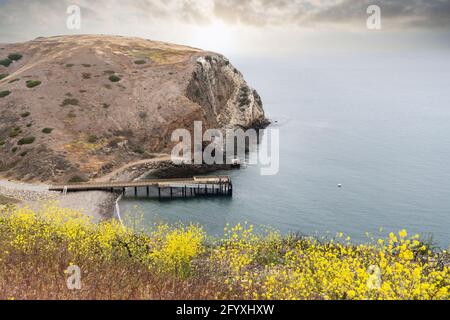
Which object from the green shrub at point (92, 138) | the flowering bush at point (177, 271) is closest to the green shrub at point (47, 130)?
the green shrub at point (92, 138)

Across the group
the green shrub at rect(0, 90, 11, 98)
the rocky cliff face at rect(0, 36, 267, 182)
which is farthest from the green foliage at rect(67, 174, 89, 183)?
→ the green shrub at rect(0, 90, 11, 98)

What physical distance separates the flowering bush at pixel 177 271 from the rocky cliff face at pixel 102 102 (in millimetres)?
52857

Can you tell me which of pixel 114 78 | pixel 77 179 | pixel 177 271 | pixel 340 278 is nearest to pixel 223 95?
pixel 114 78

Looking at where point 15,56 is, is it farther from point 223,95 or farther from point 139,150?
point 139,150

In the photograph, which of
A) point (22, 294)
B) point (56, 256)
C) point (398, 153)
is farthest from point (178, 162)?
point (22, 294)

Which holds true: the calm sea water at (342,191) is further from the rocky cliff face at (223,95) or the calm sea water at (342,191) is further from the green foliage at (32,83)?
the green foliage at (32,83)

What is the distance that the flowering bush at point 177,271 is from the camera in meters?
Result: 21.2

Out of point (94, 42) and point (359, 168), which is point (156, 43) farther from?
point (359, 168)

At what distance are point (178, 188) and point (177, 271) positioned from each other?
53.7m

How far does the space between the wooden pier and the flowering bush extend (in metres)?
36.4

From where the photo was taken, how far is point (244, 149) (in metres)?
121

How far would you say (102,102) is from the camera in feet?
383

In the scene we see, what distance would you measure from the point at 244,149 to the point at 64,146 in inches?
1918

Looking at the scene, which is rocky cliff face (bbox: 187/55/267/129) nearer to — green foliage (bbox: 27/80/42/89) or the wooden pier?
the wooden pier
